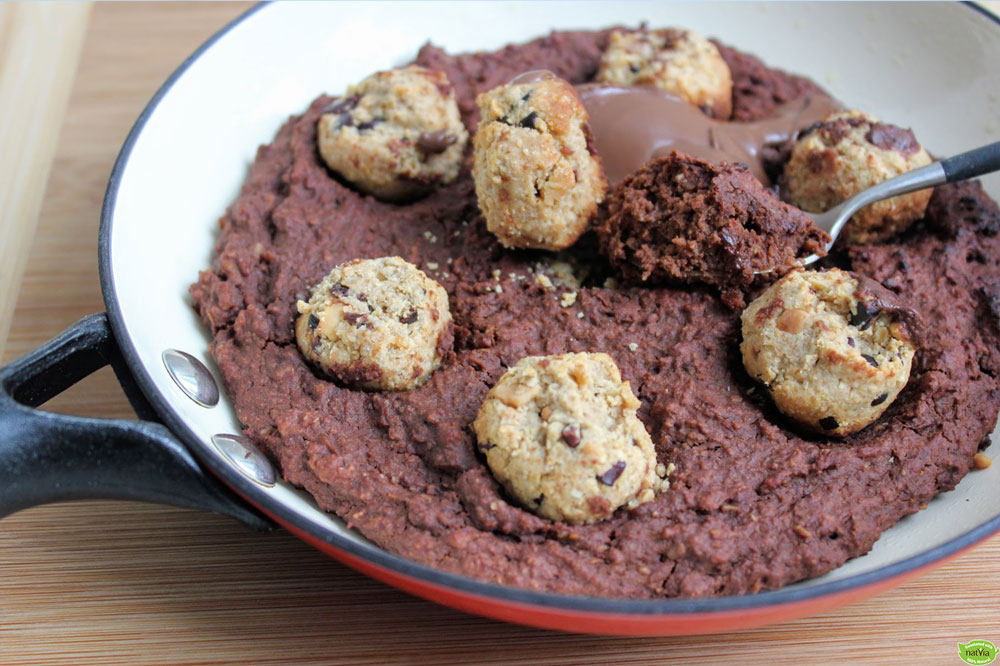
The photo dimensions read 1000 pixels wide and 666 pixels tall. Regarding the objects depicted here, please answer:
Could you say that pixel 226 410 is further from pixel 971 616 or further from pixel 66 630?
pixel 971 616

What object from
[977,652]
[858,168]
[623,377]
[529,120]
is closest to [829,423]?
[623,377]

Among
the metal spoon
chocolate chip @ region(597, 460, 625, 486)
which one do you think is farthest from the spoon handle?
chocolate chip @ region(597, 460, 625, 486)

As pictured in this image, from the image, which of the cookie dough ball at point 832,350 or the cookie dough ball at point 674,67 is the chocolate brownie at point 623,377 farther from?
the cookie dough ball at point 674,67

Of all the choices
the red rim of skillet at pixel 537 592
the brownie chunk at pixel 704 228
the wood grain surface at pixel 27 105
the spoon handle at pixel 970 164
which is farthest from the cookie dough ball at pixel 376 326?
the spoon handle at pixel 970 164

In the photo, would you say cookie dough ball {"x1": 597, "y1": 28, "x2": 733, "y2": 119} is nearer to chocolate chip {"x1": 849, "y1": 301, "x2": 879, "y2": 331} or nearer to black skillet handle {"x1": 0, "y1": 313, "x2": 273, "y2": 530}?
chocolate chip {"x1": 849, "y1": 301, "x2": 879, "y2": 331}

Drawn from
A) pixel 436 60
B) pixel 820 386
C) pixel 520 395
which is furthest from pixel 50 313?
pixel 820 386

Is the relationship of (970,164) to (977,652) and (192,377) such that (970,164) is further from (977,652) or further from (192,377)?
(192,377)
